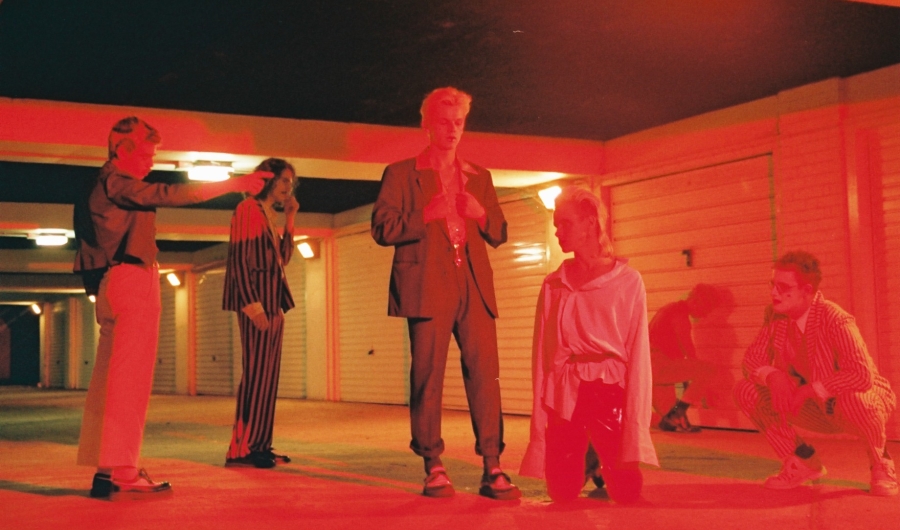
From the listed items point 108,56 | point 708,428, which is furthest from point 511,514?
point 708,428

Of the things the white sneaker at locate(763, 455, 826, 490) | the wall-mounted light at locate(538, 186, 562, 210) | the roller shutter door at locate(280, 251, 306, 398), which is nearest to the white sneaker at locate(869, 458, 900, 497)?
the white sneaker at locate(763, 455, 826, 490)

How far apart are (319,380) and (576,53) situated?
31.8ft

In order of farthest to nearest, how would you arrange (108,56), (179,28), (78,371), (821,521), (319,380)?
(78,371) → (319,380) → (108,56) → (179,28) → (821,521)

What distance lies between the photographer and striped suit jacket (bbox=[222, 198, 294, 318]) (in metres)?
5.95

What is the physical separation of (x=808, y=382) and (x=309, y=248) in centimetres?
1197

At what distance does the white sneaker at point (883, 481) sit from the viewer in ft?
14.9

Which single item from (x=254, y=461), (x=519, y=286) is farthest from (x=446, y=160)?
(x=519, y=286)

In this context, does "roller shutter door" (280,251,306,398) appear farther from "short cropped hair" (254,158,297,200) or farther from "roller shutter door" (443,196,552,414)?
"short cropped hair" (254,158,297,200)

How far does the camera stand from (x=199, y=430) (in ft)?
32.1

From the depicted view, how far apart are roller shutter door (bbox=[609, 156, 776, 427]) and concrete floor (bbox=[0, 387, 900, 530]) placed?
89 centimetres

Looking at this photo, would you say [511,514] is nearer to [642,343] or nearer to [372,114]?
[642,343]

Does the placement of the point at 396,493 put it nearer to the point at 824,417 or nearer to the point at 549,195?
the point at 824,417

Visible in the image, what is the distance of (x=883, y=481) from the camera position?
457 centimetres

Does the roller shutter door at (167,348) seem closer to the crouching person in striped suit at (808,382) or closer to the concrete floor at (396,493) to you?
the concrete floor at (396,493)
